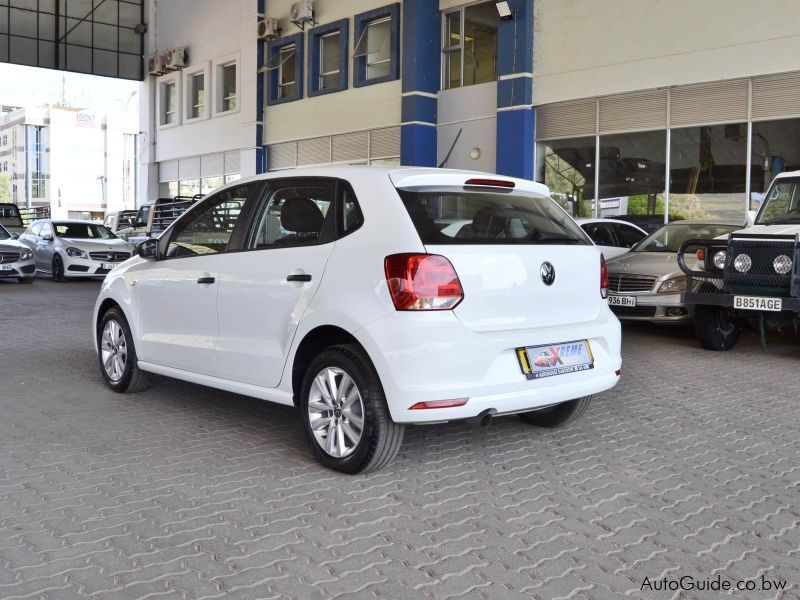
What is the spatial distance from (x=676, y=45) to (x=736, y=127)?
205 cm

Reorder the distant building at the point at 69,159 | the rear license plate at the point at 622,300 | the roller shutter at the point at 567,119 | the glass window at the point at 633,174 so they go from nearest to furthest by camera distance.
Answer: the rear license plate at the point at 622,300, the glass window at the point at 633,174, the roller shutter at the point at 567,119, the distant building at the point at 69,159

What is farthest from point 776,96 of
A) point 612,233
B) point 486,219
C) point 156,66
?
point 156,66

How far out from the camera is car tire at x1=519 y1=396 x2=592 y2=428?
557 cm

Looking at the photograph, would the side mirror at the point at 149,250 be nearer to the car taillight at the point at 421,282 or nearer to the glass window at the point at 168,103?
the car taillight at the point at 421,282

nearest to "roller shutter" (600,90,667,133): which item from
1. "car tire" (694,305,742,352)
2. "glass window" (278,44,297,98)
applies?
"car tire" (694,305,742,352)

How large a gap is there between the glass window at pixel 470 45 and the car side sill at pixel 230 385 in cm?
1594

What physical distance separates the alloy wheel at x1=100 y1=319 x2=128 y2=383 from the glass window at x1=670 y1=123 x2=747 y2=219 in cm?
1242

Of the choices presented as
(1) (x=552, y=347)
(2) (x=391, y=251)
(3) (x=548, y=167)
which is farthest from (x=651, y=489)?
(3) (x=548, y=167)

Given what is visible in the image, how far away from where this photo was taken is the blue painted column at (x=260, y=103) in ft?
89.0

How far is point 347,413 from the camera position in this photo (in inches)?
180

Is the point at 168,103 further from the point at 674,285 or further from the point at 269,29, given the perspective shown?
the point at 674,285

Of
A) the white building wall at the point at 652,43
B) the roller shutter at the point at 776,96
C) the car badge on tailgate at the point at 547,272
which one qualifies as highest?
the white building wall at the point at 652,43

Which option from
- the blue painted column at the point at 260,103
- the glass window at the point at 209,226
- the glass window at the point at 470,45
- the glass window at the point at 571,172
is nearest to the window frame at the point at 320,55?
the blue painted column at the point at 260,103

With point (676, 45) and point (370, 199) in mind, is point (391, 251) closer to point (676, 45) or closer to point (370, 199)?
point (370, 199)
